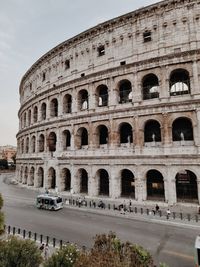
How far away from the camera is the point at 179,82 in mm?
24047

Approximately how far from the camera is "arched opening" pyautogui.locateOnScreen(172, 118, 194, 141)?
902 inches

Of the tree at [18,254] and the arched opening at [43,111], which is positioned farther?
the arched opening at [43,111]

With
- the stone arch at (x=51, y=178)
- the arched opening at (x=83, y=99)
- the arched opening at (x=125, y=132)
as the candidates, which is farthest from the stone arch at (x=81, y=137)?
the stone arch at (x=51, y=178)

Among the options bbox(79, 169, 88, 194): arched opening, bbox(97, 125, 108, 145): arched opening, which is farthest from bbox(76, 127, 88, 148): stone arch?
bbox(79, 169, 88, 194): arched opening

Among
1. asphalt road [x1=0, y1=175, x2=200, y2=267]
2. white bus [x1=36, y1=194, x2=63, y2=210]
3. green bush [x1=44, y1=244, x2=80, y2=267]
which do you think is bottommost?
asphalt road [x1=0, y1=175, x2=200, y2=267]

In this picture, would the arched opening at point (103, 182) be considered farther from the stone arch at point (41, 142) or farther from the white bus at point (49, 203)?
the stone arch at point (41, 142)

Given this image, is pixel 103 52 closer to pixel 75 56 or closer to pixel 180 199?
pixel 75 56

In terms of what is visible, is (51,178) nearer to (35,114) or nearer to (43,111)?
(43,111)

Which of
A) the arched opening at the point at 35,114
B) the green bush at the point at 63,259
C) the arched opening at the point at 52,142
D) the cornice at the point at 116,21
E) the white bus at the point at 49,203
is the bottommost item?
the white bus at the point at 49,203

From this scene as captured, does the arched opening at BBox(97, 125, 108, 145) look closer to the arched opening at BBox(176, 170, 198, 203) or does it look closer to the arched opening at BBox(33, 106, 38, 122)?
the arched opening at BBox(176, 170, 198, 203)

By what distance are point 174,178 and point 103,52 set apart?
1882 centimetres

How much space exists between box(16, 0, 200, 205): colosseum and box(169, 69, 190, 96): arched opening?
11 centimetres

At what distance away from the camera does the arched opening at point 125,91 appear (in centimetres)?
2648

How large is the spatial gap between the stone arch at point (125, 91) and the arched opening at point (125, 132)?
10.4 ft
